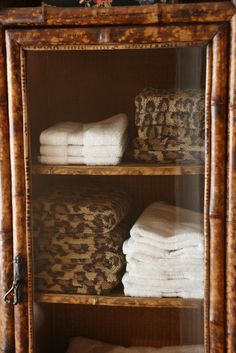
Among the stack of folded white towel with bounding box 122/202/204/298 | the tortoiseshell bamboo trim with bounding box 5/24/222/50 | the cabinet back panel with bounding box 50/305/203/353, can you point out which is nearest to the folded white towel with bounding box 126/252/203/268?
the stack of folded white towel with bounding box 122/202/204/298

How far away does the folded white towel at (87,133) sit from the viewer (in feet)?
3.75

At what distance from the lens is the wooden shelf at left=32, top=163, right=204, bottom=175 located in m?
1.12

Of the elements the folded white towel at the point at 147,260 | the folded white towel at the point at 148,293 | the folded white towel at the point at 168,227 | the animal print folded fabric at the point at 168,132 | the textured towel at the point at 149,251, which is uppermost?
the animal print folded fabric at the point at 168,132

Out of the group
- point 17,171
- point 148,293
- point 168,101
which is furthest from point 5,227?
point 168,101

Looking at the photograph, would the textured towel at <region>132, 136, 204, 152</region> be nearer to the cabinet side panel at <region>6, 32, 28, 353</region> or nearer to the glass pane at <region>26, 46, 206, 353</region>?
the glass pane at <region>26, 46, 206, 353</region>

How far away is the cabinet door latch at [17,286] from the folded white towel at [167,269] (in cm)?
24

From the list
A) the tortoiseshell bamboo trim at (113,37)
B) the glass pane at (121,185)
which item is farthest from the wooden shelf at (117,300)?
the tortoiseshell bamboo trim at (113,37)

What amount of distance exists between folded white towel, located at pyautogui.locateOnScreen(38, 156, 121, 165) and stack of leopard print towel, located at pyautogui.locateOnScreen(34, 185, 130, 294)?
62mm

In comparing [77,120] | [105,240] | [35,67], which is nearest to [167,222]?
[105,240]

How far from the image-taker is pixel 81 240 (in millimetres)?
1192

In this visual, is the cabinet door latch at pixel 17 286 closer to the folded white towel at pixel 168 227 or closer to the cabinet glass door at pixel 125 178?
the cabinet glass door at pixel 125 178

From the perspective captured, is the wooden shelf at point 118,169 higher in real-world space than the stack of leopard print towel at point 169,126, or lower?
lower

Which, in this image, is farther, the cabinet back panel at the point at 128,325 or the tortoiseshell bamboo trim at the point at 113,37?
the cabinet back panel at the point at 128,325

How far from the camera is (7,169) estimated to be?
1127mm
